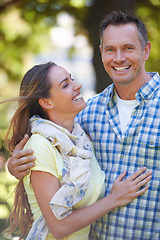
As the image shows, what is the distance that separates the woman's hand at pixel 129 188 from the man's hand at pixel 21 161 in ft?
1.60

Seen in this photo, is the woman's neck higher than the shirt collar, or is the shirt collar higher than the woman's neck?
the shirt collar

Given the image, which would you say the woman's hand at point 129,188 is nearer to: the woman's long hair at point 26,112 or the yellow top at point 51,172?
the yellow top at point 51,172

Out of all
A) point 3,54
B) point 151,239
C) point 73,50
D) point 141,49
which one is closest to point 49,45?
point 73,50

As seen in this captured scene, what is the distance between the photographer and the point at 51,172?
1861 millimetres

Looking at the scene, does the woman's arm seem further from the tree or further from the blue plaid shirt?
the tree

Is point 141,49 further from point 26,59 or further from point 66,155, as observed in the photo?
point 26,59

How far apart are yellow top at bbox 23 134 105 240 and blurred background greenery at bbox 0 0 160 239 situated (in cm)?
261

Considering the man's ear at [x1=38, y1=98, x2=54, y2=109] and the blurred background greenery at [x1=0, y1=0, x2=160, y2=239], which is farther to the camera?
the blurred background greenery at [x1=0, y1=0, x2=160, y2=239]

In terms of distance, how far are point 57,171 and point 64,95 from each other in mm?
430

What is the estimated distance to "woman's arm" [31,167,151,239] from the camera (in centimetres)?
185

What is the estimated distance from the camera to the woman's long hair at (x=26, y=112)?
2.09m

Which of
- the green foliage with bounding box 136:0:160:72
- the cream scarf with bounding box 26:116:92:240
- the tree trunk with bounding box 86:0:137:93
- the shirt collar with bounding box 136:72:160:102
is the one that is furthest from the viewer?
the green foliage with bounding box 136:0:160:72

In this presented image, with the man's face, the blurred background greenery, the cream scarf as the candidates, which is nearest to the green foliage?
the blurred background greenery

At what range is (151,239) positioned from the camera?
209 centimetres
